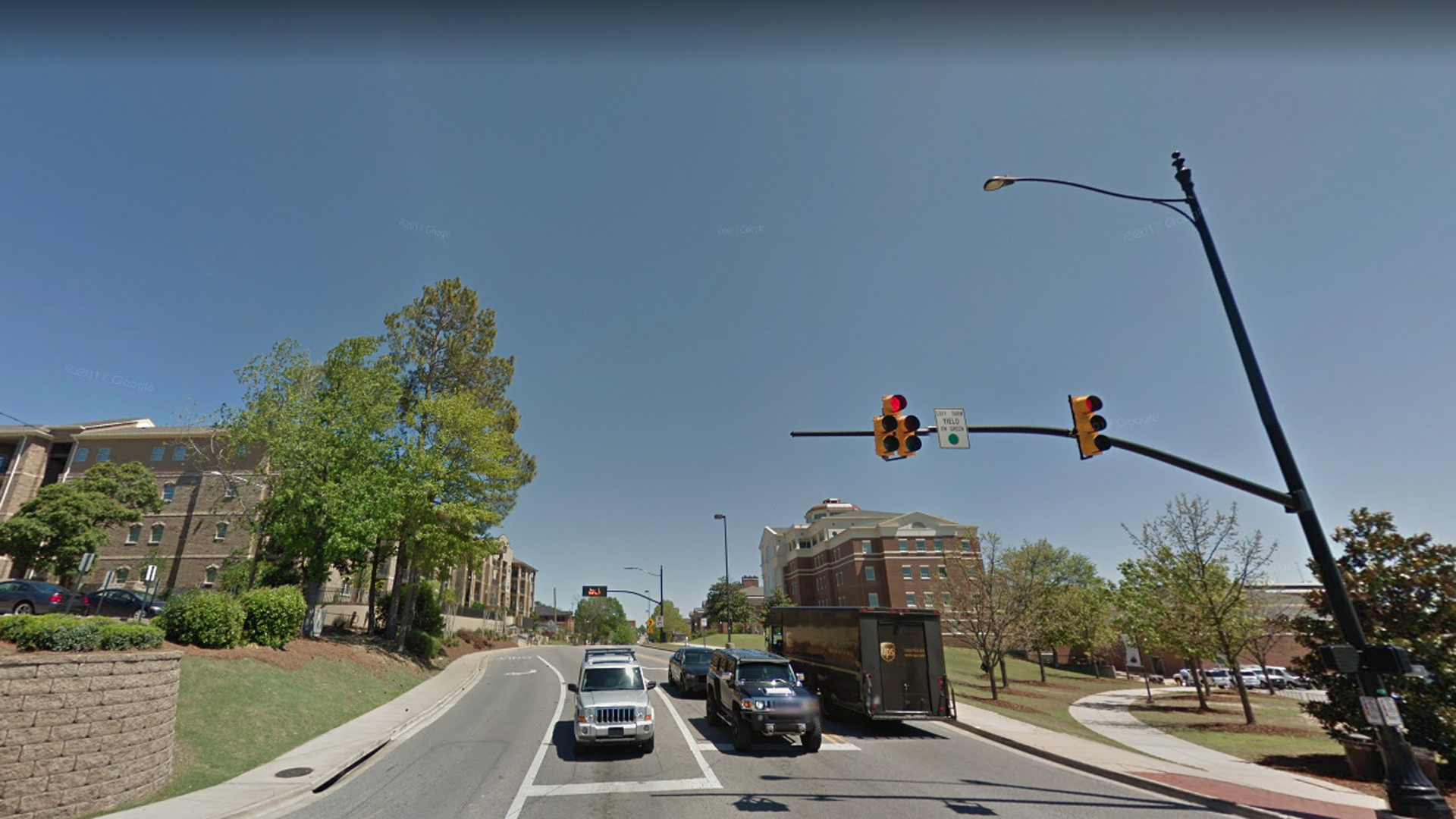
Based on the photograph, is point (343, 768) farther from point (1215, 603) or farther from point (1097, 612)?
point (1097, 612)

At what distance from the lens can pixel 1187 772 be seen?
1267 centimetres

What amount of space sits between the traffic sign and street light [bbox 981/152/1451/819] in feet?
14.4

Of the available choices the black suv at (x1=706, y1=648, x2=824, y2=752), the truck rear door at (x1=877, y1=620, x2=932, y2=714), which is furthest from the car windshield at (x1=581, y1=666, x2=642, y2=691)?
the truck rear door at (x1=877, y1=620, x2=932, y2=714)

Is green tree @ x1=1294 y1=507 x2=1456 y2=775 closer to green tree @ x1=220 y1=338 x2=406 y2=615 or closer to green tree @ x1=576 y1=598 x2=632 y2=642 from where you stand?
green tree @ x1=220 y1=338 x2=406 y2=615

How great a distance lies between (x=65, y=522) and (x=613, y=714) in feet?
158

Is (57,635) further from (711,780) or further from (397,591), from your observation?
(397,591)

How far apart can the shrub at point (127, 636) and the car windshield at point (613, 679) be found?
31.3 ft

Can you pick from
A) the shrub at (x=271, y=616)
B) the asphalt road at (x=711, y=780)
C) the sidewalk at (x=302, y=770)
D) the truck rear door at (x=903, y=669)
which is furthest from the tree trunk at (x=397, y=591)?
the truck rear door at (x=903, y=669)

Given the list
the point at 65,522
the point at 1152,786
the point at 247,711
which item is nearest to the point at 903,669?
the point at 1152,786

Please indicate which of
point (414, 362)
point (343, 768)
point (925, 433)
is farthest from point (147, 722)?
point (414, 362)

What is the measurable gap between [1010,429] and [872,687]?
28.5ft

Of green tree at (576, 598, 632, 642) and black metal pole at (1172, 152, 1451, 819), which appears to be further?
green tree at (576, 598, 632, 642)

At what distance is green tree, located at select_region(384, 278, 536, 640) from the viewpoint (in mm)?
28984

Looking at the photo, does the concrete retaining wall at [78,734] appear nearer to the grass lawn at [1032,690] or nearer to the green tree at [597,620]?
the grass lawn at [1032,690]
